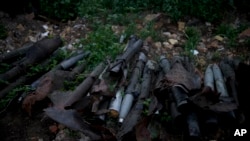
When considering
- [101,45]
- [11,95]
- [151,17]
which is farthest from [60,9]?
[11,95]

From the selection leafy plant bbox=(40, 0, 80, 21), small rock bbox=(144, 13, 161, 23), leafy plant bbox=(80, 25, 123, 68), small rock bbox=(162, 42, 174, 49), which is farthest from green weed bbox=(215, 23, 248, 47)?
leafy plant bbox=(40, 0, 80, 21)

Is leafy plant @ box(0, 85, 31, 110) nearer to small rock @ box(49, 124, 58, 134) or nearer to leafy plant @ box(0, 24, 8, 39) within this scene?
small rock @ box(49, 124, 58, 134)

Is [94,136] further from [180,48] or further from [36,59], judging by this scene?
[180,48]

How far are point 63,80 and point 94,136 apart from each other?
47.1 inches

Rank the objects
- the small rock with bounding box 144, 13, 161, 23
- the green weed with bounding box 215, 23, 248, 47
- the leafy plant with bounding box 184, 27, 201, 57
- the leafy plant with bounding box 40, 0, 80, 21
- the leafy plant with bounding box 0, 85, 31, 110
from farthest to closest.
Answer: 1. the leafy plant with bounding box 40, 0, 80, 21
2. the small rock with bounding box 144, 13, 161, 23
3. the green weed with bounding box 215, 23, 248, 47
4. the leafy plant with bounding box 184, 27, 201, 57
5. the leafy plant with bounding box 0, 85, 31, 110

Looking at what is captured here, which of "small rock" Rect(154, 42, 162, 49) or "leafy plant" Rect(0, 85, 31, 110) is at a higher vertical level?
"leafy plant" Rect(0, 85, 31, 110)

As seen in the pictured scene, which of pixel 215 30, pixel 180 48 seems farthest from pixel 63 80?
Result: pixel 215 30

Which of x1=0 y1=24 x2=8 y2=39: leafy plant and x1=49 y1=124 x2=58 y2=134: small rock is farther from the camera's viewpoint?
x1=0 y1=24 x2=8 y2=39: leafy plant

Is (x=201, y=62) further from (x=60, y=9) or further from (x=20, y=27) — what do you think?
(x=20, y=27)

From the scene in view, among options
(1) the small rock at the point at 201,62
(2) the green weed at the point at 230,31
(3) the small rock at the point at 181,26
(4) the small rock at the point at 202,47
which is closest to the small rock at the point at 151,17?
(3) the small rock at the point at 181,26

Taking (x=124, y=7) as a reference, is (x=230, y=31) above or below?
below

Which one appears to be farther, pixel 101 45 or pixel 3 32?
pixel 3 32

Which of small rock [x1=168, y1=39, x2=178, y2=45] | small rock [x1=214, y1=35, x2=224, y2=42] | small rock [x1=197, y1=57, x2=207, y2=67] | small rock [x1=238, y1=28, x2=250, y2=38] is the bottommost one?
small rock [x1=197, y1=57, x2=207, y2=67]

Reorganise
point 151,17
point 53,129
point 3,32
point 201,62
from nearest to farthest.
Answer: point 53,129
point 201,62
point 3,32
point 151,17
